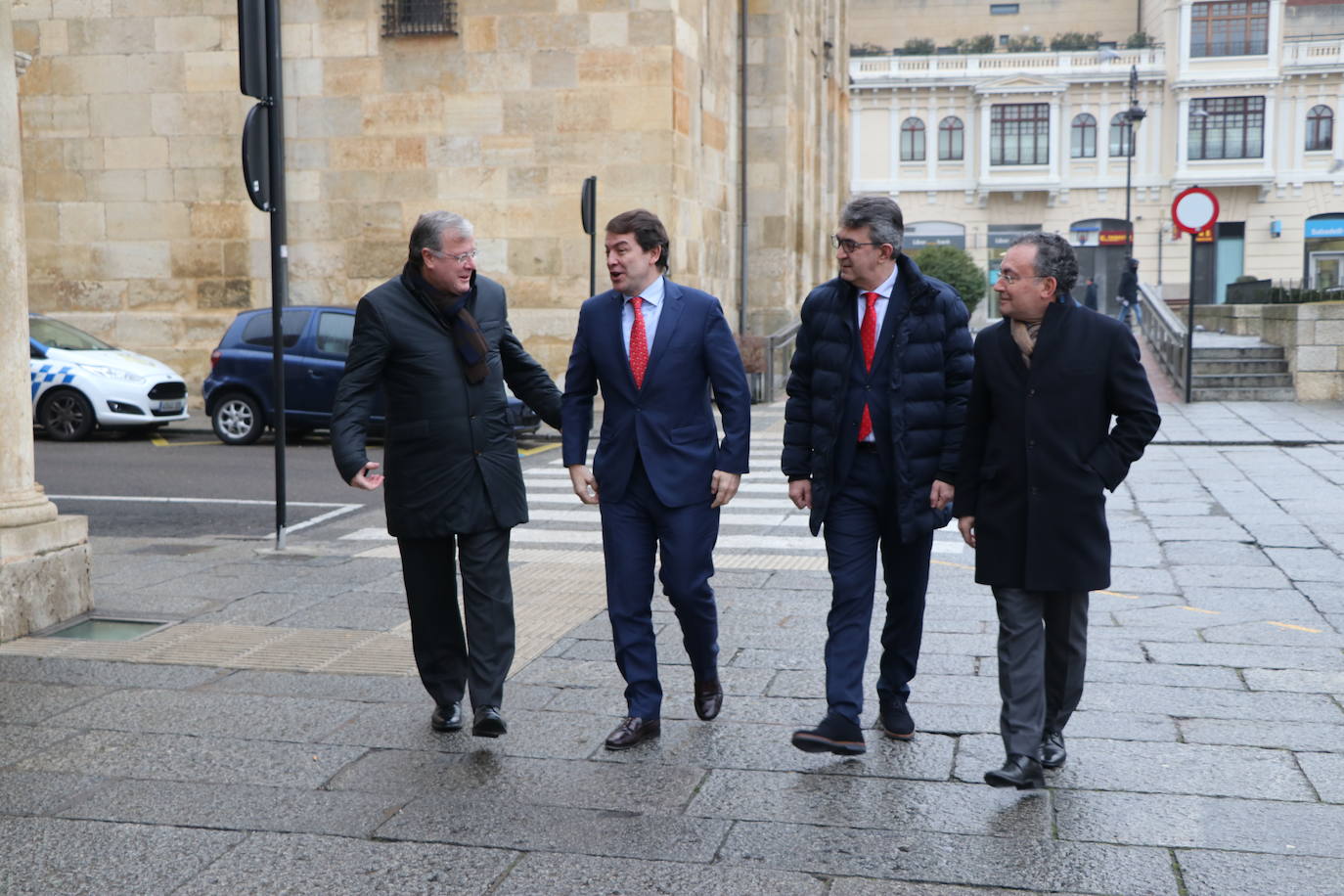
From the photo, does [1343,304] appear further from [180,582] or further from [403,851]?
[403,851]

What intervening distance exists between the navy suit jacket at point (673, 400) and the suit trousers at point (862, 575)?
0.40 m

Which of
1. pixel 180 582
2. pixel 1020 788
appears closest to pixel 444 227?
pixel 1020 788

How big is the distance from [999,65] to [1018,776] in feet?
196

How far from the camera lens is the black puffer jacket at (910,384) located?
16.1ft

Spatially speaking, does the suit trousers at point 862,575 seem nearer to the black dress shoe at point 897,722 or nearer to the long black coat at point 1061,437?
the black dress shoe at point 897,722

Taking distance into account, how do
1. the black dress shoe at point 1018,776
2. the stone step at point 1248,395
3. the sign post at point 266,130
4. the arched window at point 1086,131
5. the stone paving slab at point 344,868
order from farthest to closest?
the arched window at point 1086,131 → the stone step at point 1248,395 → the sign post at point 266,130 → the black dress shoe at point 1018,776 → the stone paving slab at point 344,868

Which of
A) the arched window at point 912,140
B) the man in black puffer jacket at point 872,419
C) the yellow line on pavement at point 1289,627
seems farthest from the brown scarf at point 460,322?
the arched window at point 912,140

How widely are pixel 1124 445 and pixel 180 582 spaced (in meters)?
5.40

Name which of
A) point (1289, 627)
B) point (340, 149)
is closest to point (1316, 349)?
point (340, 149)

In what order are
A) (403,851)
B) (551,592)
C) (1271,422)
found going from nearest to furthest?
(403,851), (551,592), (1271,422)

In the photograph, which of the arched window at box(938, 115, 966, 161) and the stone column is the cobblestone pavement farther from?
the arched window at box(938, 115, 966, 161)

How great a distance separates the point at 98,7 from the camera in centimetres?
2019

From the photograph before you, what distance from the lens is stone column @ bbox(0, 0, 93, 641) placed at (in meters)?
6.76

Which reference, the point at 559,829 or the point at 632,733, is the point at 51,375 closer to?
the point at 632,733
